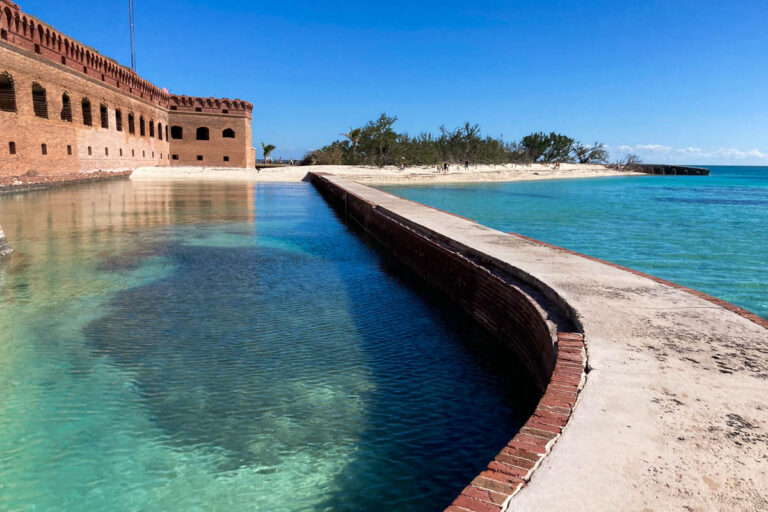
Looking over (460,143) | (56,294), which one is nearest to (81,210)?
(56,294)

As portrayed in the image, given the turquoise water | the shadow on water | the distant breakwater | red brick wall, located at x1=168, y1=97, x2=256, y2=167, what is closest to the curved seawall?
the shadow on water

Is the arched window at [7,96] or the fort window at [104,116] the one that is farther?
the fort window at [104,116]

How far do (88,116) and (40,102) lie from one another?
474cm

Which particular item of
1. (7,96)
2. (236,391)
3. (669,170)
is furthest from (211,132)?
(669,170)

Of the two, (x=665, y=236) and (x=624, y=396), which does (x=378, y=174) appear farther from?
(x=624, y=396)

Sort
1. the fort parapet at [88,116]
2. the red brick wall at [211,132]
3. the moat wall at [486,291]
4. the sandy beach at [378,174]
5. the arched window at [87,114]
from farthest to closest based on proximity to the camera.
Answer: the red brick wall at [211,132] < the sandy beach at [378,174] < the arched window at [87,114] < the fort parapet at [88,116] < the moat wall at [486,291]

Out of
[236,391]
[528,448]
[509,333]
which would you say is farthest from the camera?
[509,333]

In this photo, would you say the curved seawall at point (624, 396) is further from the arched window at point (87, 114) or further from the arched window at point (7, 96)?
the arched window at point (87, 114)

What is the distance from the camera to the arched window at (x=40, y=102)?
22.5 meters

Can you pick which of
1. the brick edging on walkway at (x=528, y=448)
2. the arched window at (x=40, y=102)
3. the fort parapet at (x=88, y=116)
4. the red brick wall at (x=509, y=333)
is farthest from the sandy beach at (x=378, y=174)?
the brick edging on walkway at (x=528, y=448)

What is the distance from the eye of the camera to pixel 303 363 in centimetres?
443

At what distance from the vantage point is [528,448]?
7.18ft

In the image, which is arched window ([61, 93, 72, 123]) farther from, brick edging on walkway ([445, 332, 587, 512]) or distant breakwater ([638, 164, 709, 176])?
distant breakwater ([638, 164, 709, 176])

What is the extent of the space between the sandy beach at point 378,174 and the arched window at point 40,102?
991cm
